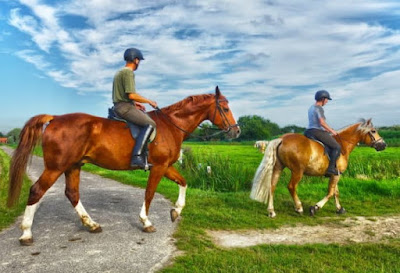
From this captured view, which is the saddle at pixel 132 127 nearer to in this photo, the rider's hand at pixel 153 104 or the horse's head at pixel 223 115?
the rider's hand at pixel 153 104

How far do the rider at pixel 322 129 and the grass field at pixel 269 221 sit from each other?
4.50ft

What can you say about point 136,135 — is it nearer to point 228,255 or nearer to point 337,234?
point 228,255

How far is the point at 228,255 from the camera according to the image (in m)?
4.67

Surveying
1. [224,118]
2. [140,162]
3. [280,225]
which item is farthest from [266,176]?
[140,162]

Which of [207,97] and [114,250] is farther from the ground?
[207,97]

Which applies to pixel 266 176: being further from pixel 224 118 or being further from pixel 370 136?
pixel 370 136

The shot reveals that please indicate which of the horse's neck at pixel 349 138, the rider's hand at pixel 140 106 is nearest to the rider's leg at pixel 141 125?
the rider's hand at pixel 140 106

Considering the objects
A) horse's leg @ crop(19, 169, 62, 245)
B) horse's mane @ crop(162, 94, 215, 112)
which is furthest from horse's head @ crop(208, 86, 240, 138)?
horse's leg @ crop(19, 169, 62, 245)

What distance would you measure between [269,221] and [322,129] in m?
2.67

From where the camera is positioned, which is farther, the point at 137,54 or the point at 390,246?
the point at 137,54

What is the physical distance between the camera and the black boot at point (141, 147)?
554 cm

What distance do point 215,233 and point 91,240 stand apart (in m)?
2.25

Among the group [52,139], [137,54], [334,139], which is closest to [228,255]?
[52,139]

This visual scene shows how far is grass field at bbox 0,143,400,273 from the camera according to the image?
4383 millimetres
